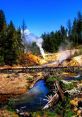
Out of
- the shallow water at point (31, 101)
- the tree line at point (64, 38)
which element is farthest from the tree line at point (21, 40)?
the shallow water at point (31, 101)

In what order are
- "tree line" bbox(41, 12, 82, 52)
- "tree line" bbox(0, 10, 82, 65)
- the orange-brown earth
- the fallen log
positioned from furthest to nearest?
1. "tree line" bbox(41, 12, 82, 52)
2. "tree line" bbox(0, 10, 82, 65)
3. the orange-brown earth
4. the fallen log

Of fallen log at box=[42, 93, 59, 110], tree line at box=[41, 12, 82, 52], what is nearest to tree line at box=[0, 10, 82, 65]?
tree line at box=[41, 12, 82, 52]

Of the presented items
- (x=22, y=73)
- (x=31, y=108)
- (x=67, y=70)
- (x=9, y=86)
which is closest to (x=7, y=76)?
(x=22, y=73)

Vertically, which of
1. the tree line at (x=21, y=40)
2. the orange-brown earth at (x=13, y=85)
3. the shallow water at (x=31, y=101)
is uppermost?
the tree line at (x=21, y=40)

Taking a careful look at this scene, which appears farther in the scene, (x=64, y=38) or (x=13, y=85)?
(x=64, y=38)

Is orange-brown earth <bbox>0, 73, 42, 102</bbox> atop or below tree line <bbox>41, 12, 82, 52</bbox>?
below

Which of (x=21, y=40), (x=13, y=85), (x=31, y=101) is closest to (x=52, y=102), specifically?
(x=31, y=101)

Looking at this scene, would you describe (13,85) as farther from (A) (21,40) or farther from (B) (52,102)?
(A) (21,40)

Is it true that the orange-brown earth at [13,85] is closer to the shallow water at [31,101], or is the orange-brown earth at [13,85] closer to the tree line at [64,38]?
the shallow water at [31,101]

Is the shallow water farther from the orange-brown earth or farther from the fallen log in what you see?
the orange-brown earth

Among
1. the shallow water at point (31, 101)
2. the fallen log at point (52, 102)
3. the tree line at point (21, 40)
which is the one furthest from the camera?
the tree line at point (21, 40)

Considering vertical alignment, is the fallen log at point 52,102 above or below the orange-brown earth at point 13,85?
below

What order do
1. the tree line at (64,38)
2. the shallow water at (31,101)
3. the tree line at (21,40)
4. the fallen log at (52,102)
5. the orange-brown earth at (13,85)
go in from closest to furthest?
the fallen log at (52,102)
the shallow water at (31,101)
the orange-brown earth at (13,85)
the tree line at (21,40)
the tree line at (64,38)

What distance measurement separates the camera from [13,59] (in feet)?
281
